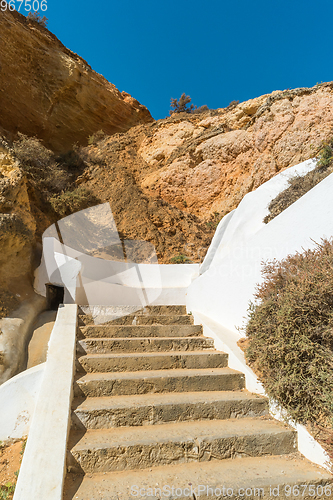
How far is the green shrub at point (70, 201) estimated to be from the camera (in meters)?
7.75

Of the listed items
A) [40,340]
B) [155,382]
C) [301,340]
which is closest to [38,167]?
[40,340]

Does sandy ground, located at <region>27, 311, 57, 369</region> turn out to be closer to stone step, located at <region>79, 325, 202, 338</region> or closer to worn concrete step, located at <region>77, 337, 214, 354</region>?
stone step, located at <region>79, 325, 202, 338</region>

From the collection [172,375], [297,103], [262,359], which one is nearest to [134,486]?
[172,375]

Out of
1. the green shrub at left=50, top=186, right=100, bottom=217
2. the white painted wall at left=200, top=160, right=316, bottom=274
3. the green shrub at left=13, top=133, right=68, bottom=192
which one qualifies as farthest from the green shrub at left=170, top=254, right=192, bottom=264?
the green shrub at left=13, top=133, right=68, bottom=192

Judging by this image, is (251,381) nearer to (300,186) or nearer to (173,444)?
(173,444)

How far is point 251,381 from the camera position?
2.58 metres

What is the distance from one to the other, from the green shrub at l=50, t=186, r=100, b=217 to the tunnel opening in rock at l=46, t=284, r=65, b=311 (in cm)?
344

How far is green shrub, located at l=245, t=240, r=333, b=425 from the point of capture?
6.41 feet

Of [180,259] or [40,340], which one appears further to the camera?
[180,259]

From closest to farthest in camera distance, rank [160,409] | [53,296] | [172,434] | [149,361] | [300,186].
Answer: [172,434] < [160,409] < [149,361] < [300,186] < [53,296]

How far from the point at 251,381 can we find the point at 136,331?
59.8 inches

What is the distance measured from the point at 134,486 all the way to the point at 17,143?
9293mm

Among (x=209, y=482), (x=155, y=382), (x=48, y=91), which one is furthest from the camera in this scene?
(x=48, y=91)

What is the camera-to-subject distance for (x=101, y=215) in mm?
9047
